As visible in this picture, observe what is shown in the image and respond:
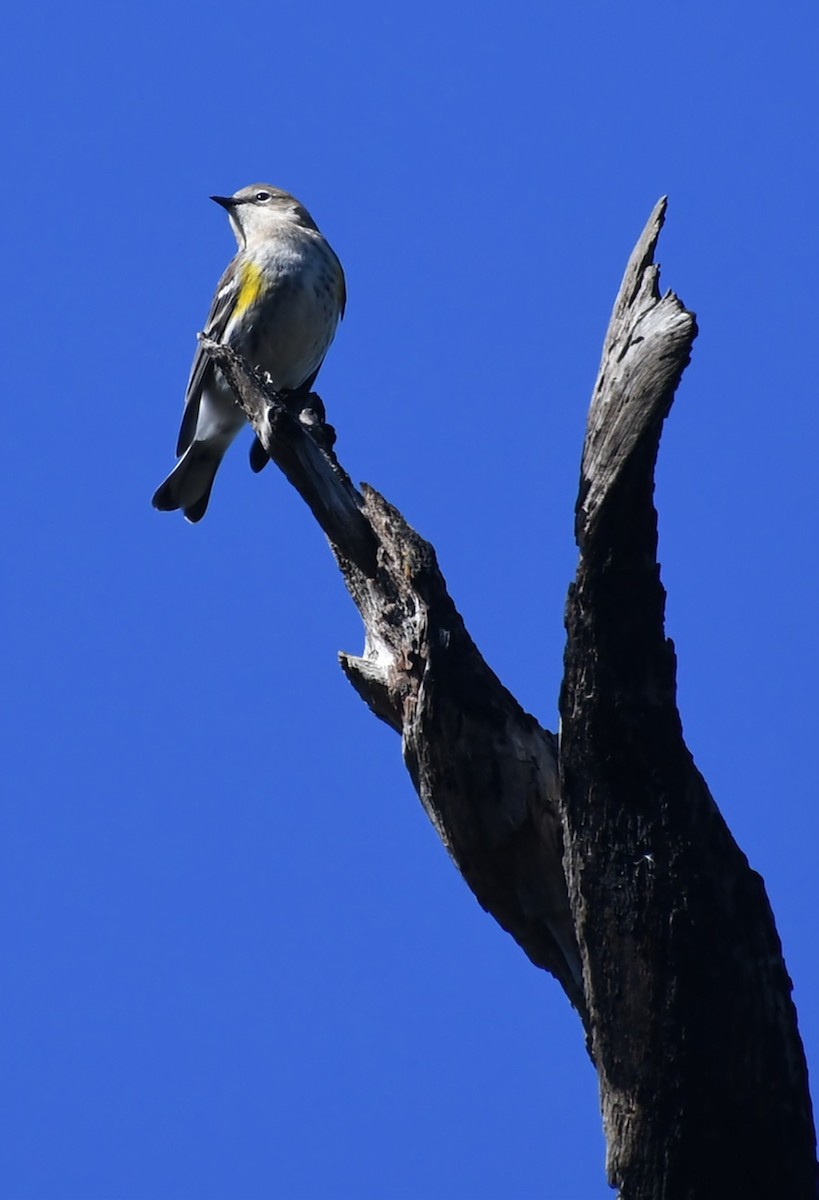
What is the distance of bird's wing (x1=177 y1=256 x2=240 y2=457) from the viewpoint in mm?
9695

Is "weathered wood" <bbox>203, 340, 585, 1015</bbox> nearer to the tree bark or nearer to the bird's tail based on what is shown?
the tree bark

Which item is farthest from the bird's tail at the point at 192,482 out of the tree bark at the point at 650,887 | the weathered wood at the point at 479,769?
the tree bark at the point at 650,887

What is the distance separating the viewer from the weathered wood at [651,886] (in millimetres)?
4762

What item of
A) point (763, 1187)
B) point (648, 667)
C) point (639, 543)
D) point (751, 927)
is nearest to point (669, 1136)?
point (763, 1187)

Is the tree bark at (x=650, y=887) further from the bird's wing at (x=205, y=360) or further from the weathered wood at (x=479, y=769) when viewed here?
the bird's wing at (x=205, y=360)

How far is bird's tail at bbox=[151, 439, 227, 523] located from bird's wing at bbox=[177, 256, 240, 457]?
0.29ft

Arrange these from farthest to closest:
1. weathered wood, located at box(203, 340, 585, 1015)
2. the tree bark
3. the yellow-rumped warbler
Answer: the yellow-rumped warbler → weathered wood, located at box(203, 340, 585, 1015) → the tree bark

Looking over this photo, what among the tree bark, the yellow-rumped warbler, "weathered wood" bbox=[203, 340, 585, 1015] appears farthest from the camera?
the yellow-rumped warbler

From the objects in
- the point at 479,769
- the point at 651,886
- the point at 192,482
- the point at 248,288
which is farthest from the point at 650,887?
the point at 248,288

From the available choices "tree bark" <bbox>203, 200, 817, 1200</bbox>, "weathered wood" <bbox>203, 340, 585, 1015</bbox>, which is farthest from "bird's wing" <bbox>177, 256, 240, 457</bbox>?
"tree bark" <bbox>203, 200, 817, 1200</bbox>

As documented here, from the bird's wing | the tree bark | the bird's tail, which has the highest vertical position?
the bird's wing

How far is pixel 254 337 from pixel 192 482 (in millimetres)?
1066

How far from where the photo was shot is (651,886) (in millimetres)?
4898

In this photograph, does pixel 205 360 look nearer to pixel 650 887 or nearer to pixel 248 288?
pixel 248 288
